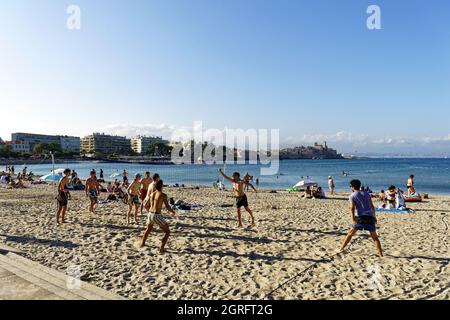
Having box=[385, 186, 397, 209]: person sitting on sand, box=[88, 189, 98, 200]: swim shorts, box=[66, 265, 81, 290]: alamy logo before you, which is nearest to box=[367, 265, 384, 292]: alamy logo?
Result: box=[66, 265, 81, 290]: alamy logo

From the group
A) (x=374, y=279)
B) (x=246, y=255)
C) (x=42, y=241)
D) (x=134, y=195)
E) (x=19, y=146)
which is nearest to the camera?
(x=374, y=279)

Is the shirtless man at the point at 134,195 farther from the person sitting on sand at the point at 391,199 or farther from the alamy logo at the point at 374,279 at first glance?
the person sitting on sand at the point at 391,199

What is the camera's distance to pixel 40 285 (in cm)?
432

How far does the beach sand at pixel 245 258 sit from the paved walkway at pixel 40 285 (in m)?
0.30

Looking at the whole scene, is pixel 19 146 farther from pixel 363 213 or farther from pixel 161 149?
pixel 363 213

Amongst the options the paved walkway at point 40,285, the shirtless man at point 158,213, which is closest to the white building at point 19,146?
the shirtless man at point 158,213

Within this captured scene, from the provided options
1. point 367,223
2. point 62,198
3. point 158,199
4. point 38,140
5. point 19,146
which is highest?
point 38,140

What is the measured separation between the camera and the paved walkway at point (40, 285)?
3.98 meters

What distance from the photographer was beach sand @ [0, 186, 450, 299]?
4.56m

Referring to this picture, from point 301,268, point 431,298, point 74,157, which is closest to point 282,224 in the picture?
point 301,268

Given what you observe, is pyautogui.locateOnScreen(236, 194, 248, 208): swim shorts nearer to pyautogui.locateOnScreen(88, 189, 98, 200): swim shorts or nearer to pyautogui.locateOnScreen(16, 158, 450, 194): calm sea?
pyautogui.locateOnScreen(88, 189, 98, 200): swim shorts

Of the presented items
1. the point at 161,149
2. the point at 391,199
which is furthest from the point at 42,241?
the point at 161,149

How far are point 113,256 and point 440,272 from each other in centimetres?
548

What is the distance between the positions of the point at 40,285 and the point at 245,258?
3.26 m
